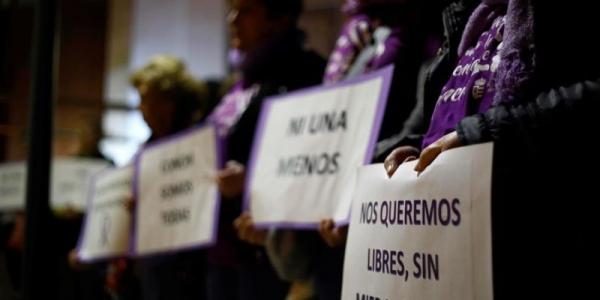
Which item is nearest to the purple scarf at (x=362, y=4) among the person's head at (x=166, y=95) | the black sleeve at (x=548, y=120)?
the black sleeve at (x=548, y=120)

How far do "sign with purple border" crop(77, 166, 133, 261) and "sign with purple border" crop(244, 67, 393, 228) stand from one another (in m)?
0.88

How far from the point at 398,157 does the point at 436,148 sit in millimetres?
174

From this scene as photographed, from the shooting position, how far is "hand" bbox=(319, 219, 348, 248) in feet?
4.91

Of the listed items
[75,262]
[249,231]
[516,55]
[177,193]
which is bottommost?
[75,262]

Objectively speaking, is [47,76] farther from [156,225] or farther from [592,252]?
[592,252]

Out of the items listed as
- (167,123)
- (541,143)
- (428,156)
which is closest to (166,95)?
(167,123)

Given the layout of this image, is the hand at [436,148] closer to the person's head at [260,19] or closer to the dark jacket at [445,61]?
the dark jacket at [445,61]

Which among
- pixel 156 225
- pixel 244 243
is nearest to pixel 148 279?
pixel 156 225

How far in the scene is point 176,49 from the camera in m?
4.56

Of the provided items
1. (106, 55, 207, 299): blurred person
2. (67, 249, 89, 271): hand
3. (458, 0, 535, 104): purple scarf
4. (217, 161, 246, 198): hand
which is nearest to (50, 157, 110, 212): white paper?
(67, 249, 89, 271): hand

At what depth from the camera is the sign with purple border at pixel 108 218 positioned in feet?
8.69

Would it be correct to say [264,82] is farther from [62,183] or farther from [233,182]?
[62,183]

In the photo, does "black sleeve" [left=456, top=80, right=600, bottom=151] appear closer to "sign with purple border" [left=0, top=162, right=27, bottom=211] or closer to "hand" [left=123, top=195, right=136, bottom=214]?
"hand" [left=123, top=195, right=136, bottom=214]

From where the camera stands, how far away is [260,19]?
2154 millimetres
